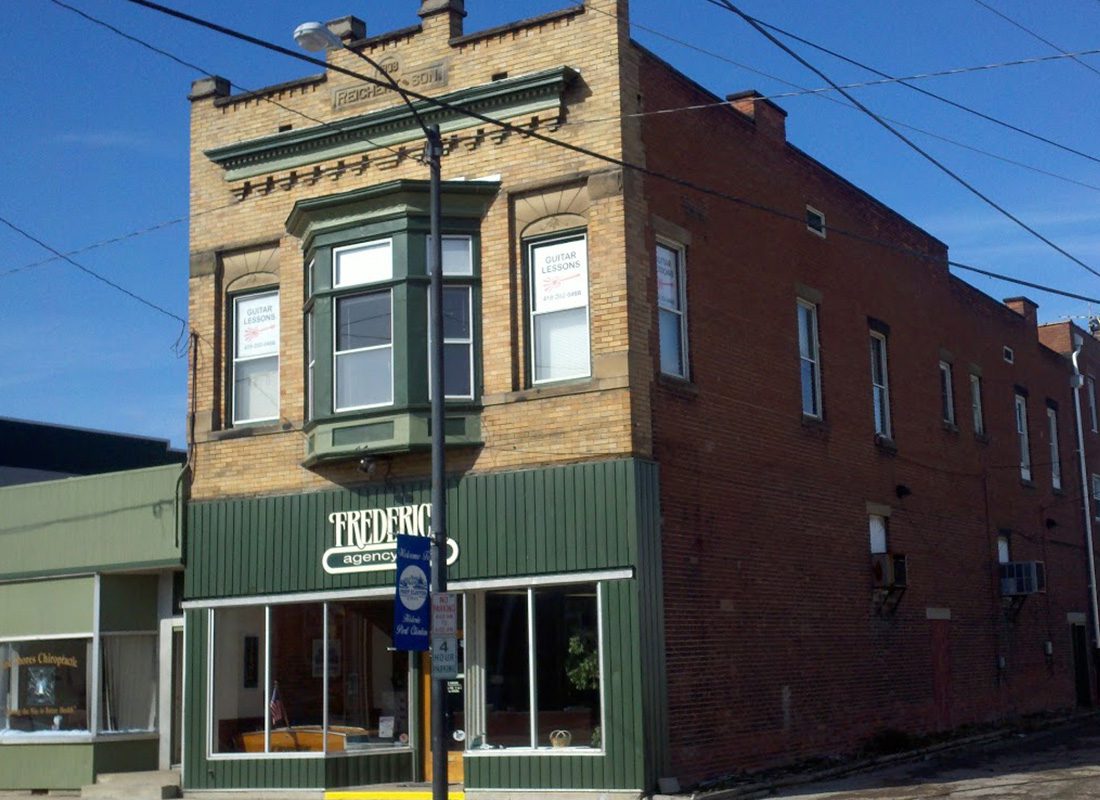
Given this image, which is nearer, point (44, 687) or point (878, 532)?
point (44, 687)

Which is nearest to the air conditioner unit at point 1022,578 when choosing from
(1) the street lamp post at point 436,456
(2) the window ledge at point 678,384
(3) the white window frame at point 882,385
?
(3) the white window frame at point 882,385

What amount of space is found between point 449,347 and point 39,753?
989 centimetres

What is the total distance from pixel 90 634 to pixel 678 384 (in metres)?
10.5

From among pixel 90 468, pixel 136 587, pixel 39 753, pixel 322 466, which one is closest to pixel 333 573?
pixel 322 466

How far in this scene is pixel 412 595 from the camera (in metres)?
15.1

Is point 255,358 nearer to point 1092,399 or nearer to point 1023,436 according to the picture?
point 1023,436

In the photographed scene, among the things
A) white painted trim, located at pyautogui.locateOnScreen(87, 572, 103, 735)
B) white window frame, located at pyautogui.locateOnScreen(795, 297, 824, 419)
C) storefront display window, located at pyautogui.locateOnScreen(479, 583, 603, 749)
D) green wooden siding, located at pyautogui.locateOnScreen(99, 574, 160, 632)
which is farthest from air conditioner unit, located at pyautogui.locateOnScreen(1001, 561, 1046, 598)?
white painted trim, located at pyautogui.locateOnScreen(87, 572, 103, 735)

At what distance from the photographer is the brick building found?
1817cm

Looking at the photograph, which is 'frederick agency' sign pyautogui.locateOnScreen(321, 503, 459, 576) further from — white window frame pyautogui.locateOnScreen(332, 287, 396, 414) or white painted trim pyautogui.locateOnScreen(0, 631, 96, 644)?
white painted trim pyautogui.locateOnScreen(0, 631, 96, 644)

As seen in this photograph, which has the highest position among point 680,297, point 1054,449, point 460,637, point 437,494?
point 680,297

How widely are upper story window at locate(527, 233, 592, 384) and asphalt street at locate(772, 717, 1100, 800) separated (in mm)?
6131

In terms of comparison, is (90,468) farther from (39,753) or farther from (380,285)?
(380,285)

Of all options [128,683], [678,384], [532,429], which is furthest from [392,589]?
[128,683]

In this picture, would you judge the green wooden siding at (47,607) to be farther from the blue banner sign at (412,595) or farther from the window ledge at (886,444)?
the window ledge at (886,444)
